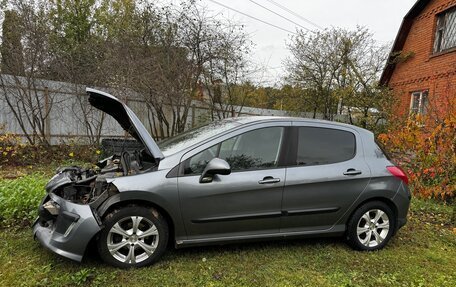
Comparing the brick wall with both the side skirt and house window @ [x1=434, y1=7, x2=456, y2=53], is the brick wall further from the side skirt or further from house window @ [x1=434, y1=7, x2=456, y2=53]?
the side skirt

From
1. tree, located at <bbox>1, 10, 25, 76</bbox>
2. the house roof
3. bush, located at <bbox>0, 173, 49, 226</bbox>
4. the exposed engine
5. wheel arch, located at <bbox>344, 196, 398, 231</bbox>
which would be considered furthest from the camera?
the house roof

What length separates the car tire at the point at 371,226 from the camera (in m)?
3.93

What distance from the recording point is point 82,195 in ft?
11.7

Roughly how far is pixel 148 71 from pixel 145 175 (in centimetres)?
655

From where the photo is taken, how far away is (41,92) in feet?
30.0

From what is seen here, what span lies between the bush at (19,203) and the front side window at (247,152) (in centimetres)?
239

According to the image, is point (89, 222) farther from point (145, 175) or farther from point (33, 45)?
point (33, 45)

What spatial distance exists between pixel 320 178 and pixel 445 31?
39.6 feet

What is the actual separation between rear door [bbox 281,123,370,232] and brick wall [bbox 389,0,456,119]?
8857 millimetres

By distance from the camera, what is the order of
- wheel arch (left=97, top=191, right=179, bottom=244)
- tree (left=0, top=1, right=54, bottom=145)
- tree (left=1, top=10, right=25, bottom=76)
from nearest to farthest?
1. wheel arch (left=97, top=191, right=179, bottom=244)
2. tree (left=1, top=10, right=25, bottom=76)
3. tree (left=0, top=1, right=54, bottom=145)

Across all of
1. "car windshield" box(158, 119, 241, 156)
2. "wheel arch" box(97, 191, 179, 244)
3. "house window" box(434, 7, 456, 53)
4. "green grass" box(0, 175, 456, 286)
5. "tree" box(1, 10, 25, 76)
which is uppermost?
"house window" box(434, 7, 456, 53)

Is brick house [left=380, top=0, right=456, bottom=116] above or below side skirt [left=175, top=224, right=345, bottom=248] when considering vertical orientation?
above

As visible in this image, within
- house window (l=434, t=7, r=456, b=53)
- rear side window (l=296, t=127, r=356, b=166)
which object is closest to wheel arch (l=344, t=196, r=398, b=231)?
rear side window (l=296, t=127, r=356, b=166)

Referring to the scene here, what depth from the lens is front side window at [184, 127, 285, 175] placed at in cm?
345
